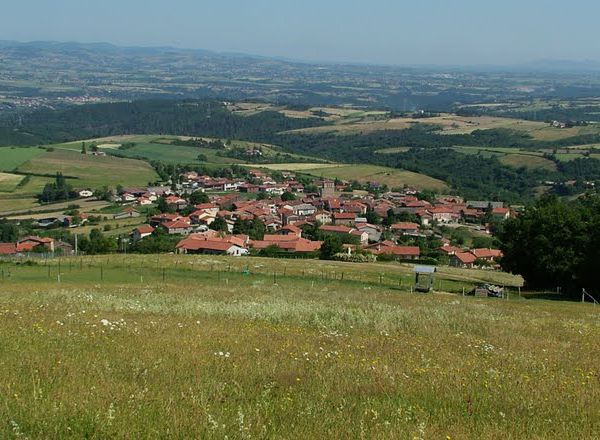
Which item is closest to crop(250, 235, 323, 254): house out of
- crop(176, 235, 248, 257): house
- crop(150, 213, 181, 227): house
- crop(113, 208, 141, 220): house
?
crop(176, 235, 248, 257): house

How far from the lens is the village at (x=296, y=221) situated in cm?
6525

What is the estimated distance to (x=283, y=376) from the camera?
7.85m

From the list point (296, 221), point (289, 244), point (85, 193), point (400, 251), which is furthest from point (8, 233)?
point (400, 251)

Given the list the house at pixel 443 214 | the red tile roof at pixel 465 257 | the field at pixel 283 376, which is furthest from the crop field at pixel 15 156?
the field at pixel 283 376

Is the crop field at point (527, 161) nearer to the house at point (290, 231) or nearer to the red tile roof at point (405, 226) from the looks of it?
the red tile roof at point (405, 226)

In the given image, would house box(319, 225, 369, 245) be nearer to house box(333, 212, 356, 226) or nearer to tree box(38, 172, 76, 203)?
house box(333, 212, 356, 226)

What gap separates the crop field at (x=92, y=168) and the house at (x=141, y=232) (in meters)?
36.9

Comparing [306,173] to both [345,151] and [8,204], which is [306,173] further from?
[8,204]

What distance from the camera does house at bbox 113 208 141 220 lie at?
8935 centimetres

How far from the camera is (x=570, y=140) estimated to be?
6929 inches

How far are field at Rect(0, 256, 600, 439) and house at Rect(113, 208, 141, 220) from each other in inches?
3019

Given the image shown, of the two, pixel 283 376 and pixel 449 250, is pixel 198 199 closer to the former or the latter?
pixel 449 250

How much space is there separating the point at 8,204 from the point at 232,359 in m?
94.7

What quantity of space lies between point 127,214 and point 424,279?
6376 centimetres
